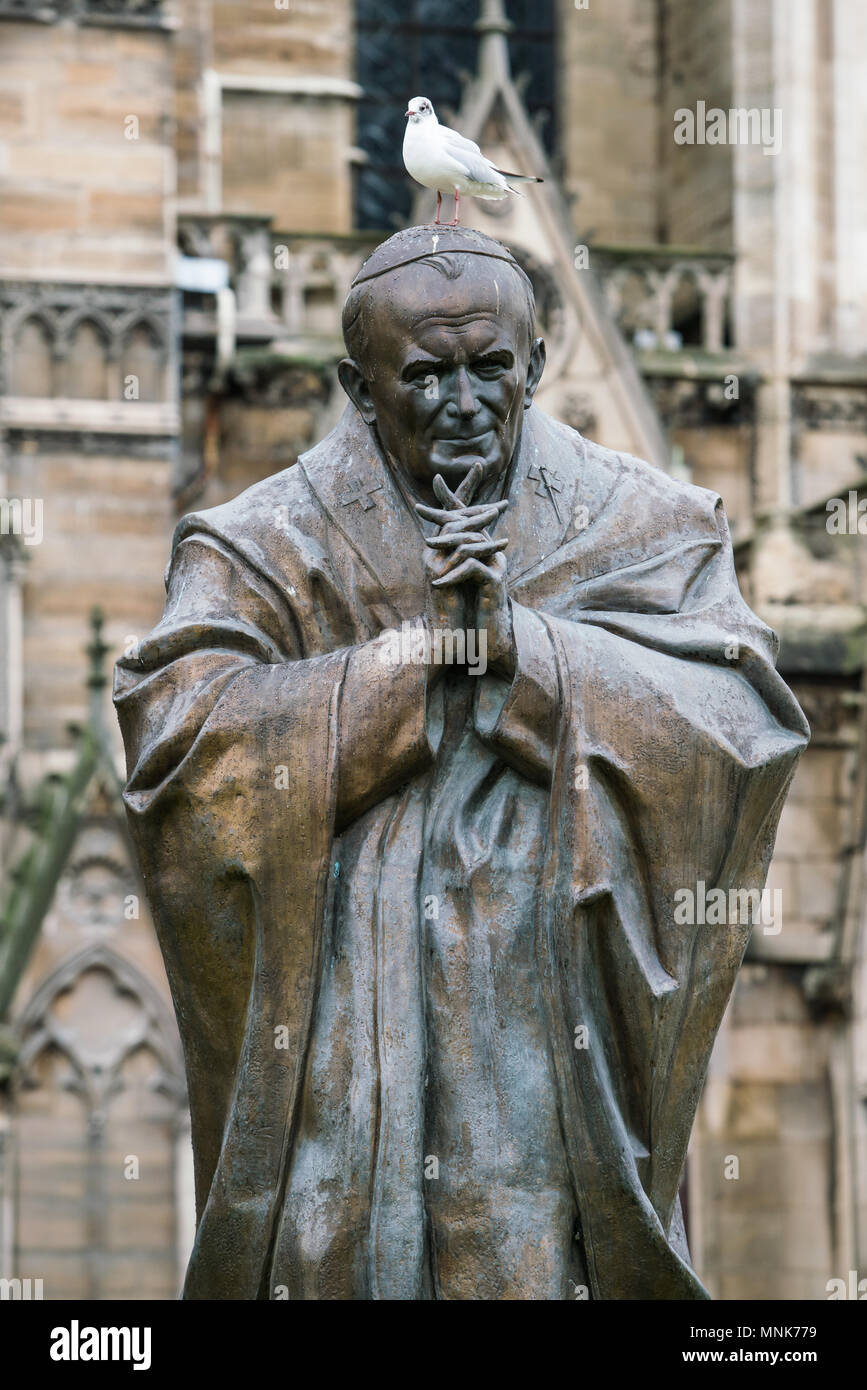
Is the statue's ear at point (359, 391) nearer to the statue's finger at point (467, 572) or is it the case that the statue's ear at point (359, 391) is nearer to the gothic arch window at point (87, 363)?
the statue's finger at point (467, 572)

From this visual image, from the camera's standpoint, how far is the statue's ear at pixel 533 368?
5.93 metres

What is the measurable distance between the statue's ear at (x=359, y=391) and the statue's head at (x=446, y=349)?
0.08 metres

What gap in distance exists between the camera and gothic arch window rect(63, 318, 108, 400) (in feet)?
71.5

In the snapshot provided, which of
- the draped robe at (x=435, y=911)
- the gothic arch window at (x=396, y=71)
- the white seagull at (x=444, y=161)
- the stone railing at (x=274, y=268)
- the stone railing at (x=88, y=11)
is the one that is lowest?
the draped robe at (x=435, y=911)

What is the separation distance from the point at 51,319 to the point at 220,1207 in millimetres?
16683

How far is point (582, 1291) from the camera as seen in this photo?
18.0 feet

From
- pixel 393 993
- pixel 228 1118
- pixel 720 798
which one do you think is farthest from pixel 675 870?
pixel 228 1118

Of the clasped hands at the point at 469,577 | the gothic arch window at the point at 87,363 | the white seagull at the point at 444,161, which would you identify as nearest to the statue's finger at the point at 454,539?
the clasped hands at the point at 469,577

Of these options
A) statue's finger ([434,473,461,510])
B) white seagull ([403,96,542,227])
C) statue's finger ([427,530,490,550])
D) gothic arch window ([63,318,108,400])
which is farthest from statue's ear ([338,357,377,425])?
gothic arch window ([63,318,108,400])

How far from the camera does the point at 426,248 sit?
582 centimetres

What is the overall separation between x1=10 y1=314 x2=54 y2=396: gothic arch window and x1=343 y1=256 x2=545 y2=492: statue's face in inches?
638

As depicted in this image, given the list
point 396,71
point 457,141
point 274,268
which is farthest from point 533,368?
point 396,71

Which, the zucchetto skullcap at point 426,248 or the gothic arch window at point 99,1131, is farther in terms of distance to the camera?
the gothic arch window at point 99,1131
